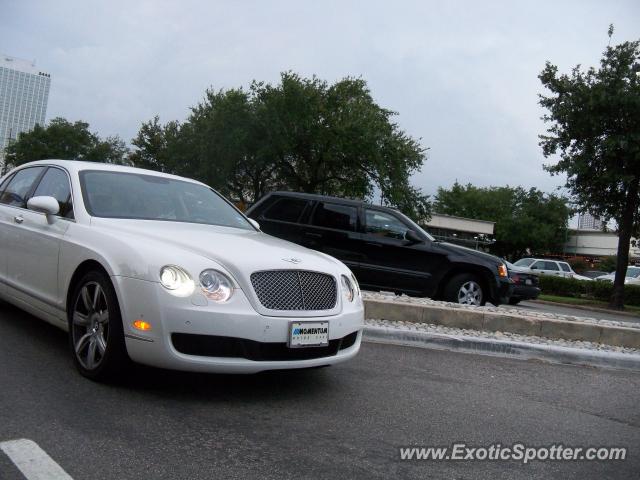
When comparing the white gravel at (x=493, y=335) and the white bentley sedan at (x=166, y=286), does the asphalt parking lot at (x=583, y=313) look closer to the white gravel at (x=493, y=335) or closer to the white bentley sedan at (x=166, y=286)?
the white gravel at (x=493, y=335)

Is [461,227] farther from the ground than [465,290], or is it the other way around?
[461,227]

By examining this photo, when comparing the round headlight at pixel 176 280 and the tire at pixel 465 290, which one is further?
the tire at pixel 465 290

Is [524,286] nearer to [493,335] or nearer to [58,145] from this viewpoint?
[493,335]

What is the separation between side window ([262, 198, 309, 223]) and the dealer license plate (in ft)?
20.6

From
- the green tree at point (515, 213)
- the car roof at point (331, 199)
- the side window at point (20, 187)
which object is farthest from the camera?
the green tree at point (515, 213)

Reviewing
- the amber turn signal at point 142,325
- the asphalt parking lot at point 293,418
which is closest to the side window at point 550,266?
the asphalt parking lot at point 293,418

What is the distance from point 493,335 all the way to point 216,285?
15.4ft

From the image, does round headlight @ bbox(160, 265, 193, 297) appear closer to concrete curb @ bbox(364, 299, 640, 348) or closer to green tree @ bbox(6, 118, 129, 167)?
concrete curb @ bbox(364, 299, 640, 348)

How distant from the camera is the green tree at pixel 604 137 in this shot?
1964cm

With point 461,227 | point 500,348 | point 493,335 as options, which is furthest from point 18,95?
point 500,348

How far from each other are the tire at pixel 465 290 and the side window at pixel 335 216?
180 centimetres

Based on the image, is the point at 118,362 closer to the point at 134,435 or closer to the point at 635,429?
the point at 134,435

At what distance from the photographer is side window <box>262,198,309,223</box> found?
10.4m

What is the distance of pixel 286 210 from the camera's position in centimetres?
1050
